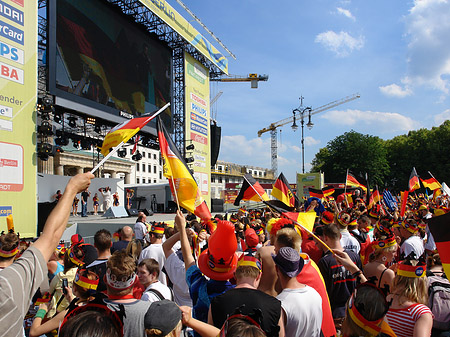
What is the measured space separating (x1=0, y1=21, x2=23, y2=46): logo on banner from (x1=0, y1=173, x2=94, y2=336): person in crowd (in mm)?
11896

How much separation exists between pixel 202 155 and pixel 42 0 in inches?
560

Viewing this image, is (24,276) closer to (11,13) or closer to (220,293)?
(220,293)

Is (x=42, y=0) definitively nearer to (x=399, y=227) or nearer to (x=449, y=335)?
(x=399, y=227)

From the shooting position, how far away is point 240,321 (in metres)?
1.56

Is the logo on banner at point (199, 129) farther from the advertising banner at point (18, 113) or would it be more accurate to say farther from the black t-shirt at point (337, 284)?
the black t-shirt at point (337, 284)

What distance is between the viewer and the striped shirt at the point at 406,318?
2490mm

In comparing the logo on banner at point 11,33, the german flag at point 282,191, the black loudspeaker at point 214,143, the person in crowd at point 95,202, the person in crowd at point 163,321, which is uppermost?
the logo on banner at point 11,33

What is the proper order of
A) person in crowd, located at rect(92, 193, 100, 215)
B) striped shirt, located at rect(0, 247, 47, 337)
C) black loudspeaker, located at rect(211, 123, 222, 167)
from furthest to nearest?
black loudspeaker, located at rect(211, 123, 222, 167)
person in crowd, located at rect(92, 193, 100, 215)
striped shirt, located at rect(0, 247, 47, 337)

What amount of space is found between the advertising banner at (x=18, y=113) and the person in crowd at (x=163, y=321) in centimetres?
1150

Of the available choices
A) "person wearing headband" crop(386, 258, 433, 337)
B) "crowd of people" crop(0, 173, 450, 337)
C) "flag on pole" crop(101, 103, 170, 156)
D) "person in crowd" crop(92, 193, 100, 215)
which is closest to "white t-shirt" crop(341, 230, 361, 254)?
"crowd of people" crop(0, 173, 450, 337)

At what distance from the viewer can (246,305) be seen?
2.25 meters

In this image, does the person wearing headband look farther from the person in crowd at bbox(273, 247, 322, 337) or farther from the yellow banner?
the yellow banner

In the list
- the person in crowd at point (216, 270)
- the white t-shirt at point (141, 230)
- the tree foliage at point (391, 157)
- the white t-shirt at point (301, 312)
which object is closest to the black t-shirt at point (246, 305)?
the white t-shirt at point (301, 312)

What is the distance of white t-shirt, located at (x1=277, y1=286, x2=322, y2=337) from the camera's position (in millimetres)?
2461
